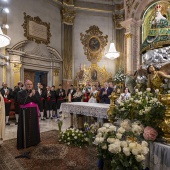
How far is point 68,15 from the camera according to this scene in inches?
578

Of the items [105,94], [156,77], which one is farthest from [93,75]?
[156,77]

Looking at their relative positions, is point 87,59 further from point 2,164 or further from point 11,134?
point 2,164

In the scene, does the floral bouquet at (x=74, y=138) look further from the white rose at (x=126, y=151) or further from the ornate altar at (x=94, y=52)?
the ornate altar at (x=94, y=52)

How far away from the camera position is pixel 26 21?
12039mm

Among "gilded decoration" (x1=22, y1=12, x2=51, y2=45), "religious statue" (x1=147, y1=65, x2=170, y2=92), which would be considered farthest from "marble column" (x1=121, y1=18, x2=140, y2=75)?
"religious statue" (x1=147, y1=65, x2=170, y2=92)

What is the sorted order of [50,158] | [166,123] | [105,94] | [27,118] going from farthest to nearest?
[105,94], [27,118], [50,158], [166,123]

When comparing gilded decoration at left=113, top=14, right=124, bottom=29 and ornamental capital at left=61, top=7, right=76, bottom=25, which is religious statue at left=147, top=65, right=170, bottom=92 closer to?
ornamental capital at left=61, top=7, right=76, bottom=25

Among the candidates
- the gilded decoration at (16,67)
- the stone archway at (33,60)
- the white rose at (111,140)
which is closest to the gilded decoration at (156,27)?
the stone archway at (33,60)

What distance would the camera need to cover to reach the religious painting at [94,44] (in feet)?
52.2

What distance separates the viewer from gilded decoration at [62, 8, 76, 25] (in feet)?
47.5

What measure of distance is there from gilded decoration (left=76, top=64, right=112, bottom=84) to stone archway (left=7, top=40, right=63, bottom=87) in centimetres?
184

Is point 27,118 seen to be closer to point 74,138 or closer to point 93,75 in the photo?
point 74,138

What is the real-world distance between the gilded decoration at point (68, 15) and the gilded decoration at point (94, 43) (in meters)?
1.47

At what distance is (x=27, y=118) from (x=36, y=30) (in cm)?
930
